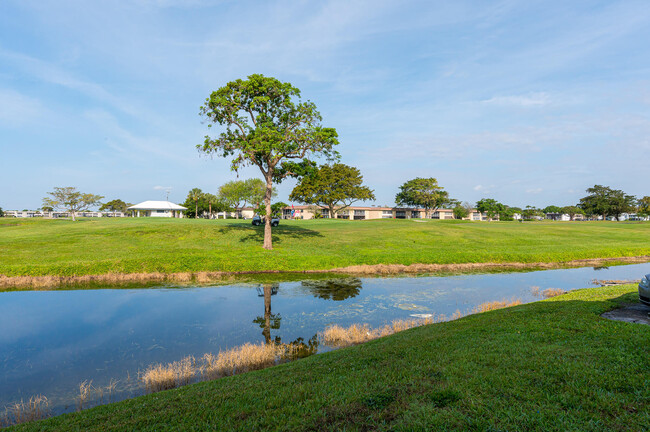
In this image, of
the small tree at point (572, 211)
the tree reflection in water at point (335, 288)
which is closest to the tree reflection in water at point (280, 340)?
the tree reflection in water at point (335, 288)

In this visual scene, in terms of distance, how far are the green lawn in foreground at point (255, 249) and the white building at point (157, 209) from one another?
72325 mm

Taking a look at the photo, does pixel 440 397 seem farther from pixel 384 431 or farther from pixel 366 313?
pixel 366 313

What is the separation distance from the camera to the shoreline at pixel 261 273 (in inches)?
1041

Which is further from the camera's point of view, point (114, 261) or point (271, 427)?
point (114, 261)

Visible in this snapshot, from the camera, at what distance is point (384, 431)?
5.40 meters

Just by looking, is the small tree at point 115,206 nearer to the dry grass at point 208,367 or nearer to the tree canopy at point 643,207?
the dry grass at point 208,367

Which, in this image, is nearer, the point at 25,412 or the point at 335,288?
the point at 25,412

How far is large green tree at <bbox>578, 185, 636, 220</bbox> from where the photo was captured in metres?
127

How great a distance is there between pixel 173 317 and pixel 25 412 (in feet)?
31.9

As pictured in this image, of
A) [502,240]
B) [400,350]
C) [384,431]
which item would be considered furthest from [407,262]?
[384,431]

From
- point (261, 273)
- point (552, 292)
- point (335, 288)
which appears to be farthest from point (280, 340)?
point (552, 292)

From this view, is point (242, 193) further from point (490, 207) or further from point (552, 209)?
point (552, 209)

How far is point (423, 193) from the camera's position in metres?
121

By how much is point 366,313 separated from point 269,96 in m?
26.3
